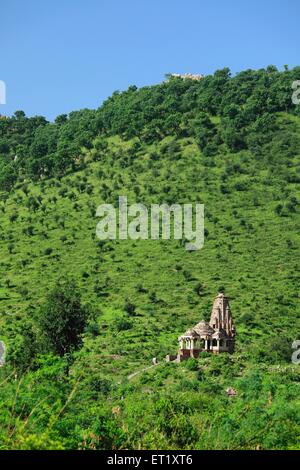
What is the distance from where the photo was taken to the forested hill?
469 feet

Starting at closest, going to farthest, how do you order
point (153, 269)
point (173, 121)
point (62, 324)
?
1. point (62, 324)
2. point (153, 269)
3. point (173, 121)

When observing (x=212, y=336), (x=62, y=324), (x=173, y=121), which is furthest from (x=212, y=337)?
(x=173, y=121)

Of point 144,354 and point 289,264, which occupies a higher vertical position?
point 289,264

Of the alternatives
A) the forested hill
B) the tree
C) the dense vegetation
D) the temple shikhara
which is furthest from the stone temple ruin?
the forested hill

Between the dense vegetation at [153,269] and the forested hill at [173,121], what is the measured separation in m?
0.34

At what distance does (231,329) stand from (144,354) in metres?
9.08

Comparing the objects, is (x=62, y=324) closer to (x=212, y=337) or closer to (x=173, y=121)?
(x=212, y=337)

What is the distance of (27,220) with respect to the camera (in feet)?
423

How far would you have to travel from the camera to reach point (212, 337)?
83.9 m

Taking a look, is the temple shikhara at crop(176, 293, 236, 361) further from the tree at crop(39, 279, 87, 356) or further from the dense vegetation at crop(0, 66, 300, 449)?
the tree at crop(39, 279, 87, 356)

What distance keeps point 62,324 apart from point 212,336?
534 inches

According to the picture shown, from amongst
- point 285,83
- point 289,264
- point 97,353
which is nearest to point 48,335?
point 97,353

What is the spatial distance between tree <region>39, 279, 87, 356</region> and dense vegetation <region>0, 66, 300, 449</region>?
0.15 metres

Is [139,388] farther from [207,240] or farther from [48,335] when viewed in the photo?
[207,240]
